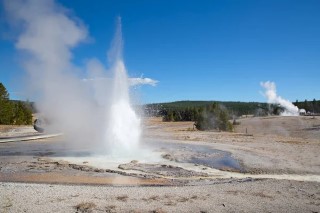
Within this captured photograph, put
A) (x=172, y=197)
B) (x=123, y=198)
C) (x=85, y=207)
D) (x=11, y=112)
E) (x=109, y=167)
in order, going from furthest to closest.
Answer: (x=11, y=112) < (x=109, y=167) < (x=172, y=197) < (x=123, y=198) < (x=85, y=207)

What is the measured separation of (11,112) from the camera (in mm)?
64000

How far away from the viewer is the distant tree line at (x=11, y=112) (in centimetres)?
6128

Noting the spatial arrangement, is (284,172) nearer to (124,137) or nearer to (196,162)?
(196,162)

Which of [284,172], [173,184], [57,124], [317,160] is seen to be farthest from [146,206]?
[57,124]

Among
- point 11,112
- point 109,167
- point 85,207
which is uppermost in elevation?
point 11,112

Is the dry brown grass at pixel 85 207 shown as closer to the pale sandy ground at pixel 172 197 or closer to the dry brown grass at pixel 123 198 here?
the pale sandy ground at pixel 172 197

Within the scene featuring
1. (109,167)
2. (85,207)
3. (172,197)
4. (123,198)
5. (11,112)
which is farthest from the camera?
(11,112)

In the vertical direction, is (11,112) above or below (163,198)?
above

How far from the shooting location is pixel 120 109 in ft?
86.3

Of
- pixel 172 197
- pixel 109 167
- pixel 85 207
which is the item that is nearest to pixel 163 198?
pixel 172 197

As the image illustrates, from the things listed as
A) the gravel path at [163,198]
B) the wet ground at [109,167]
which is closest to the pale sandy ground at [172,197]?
the gravel path at [163,198]

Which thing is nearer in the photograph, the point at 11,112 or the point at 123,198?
the point at 123,198

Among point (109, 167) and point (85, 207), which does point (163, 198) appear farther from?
point (109, 167)

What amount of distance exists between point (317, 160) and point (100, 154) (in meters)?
14.1
